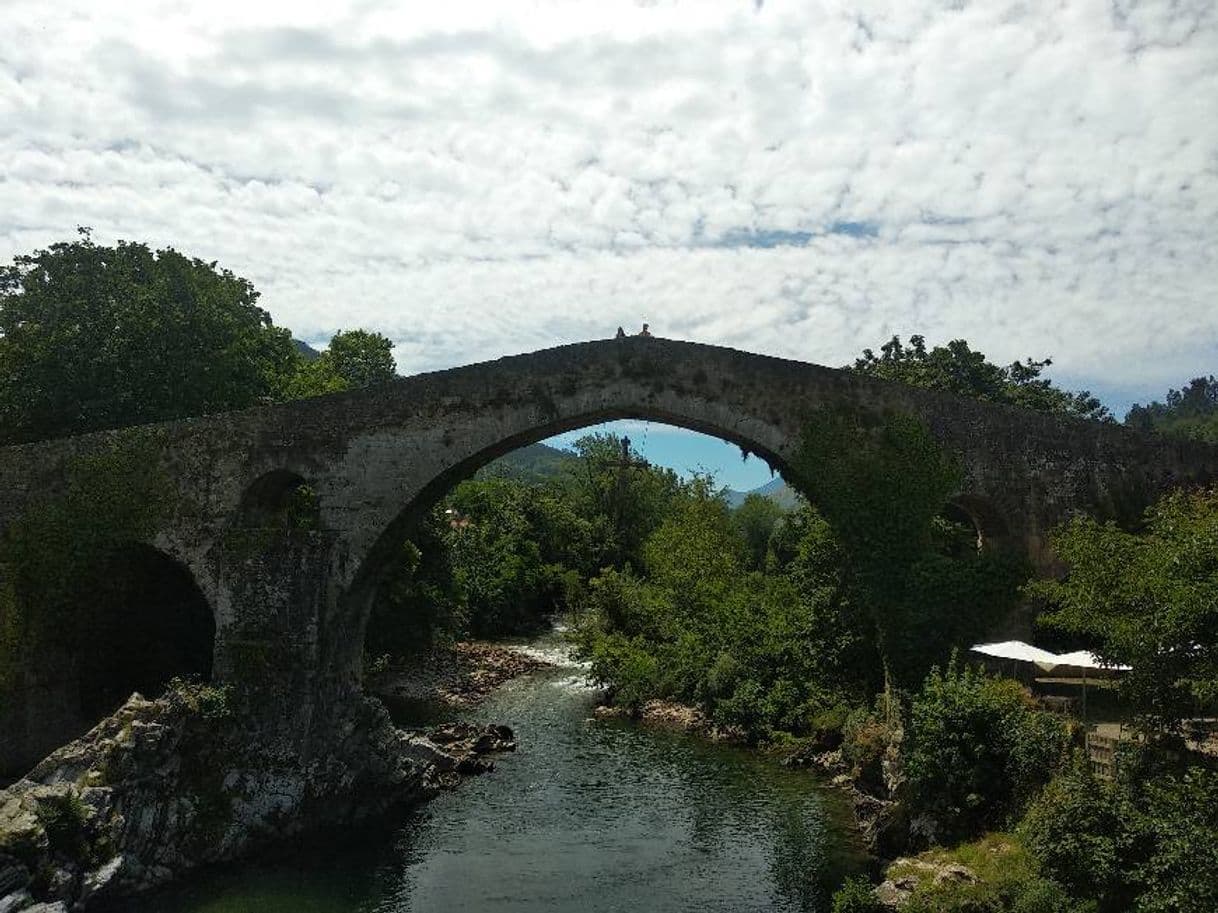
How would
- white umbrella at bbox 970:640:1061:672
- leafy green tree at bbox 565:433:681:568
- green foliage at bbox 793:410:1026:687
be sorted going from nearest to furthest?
white umbrella at bbox 970:640:1061:672 < green foliage at bbox 793:410:1026:687 < leafy green tree at bbox 565:433:681:568

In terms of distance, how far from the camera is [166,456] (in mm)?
19297

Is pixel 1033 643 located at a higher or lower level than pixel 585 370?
lower

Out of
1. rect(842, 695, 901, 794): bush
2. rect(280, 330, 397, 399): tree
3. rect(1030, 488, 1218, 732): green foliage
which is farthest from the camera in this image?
rect(280, 330, 397, 399): tree

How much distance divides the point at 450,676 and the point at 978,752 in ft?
72.5

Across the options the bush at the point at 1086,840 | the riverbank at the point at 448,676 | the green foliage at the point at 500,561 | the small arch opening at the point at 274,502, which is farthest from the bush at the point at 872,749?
the green foliage at the point at 500,561

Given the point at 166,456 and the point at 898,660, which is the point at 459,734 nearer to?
the point at 166,456

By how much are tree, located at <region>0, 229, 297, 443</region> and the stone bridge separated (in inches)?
167

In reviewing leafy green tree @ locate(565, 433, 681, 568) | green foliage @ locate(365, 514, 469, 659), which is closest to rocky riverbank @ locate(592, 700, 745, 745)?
green foliage @ locate(365, 514, 469, 659)

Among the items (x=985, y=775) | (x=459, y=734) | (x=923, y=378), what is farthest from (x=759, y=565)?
(x=985, y=775)

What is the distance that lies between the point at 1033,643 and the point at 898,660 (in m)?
2.54

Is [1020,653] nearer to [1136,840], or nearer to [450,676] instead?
[1136,840]

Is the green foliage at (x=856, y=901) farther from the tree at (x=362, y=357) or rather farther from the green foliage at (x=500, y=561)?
the tree at (x=362, y=357)

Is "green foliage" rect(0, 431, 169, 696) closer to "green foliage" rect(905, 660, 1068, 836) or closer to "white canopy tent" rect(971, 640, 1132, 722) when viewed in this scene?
"green foliage" rect(905, 660, 1068, 836)

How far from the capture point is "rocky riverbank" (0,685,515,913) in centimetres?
1351
